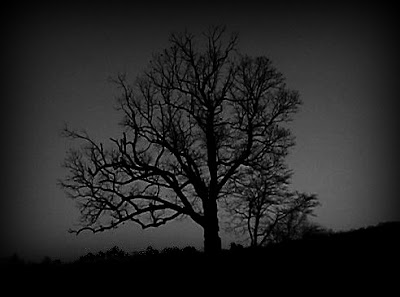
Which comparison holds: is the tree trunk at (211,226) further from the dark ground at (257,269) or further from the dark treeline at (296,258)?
the dark ground at (257,269)

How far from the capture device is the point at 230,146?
2244 centimetres

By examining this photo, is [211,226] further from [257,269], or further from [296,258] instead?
[257,269]

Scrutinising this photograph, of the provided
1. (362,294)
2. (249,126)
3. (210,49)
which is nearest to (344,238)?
(362,294)

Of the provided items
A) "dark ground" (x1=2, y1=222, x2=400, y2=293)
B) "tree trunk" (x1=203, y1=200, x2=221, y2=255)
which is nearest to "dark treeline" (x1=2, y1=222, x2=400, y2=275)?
"dark ground" (x1=2, y1=222, x2=400, y2=293)

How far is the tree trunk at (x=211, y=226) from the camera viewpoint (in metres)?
21.3

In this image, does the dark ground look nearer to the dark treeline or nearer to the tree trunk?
the dark treeline

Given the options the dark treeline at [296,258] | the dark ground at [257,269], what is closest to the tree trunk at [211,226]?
the dark treeline at [296,258]

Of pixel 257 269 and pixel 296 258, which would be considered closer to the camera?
pixel 257 269

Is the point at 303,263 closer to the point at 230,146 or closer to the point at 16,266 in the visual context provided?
the point at 16,266

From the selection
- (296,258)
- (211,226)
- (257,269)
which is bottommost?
(257,269)

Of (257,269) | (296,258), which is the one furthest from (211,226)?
(257,269)

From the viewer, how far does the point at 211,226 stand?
2147 centimetres

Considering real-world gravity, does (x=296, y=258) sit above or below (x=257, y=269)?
above

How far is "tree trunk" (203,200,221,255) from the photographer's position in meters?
21.3
